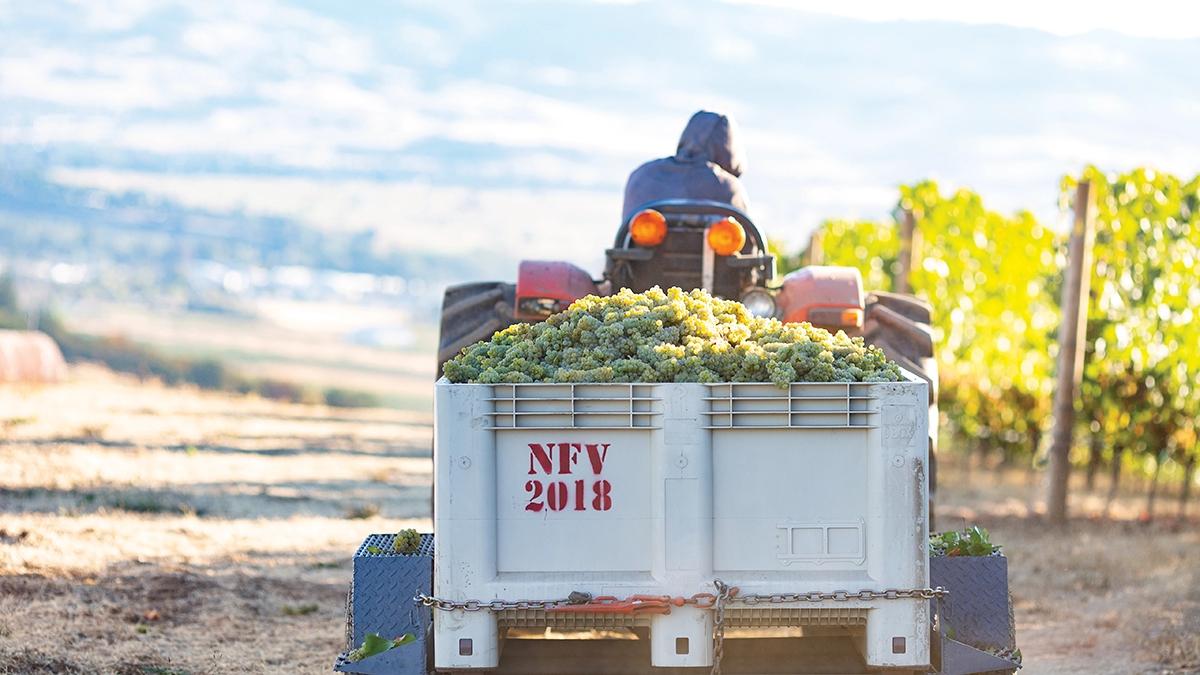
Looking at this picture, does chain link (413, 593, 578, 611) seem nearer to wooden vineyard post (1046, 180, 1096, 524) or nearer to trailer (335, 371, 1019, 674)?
trailer (335, 371, 1019, 674)

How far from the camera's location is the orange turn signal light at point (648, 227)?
667 centimetres

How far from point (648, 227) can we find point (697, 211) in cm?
56

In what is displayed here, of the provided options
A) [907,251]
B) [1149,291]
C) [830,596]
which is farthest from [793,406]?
[907,251]

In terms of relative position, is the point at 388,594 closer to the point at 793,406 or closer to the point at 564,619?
the point at 564,619

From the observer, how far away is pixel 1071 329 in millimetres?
12117

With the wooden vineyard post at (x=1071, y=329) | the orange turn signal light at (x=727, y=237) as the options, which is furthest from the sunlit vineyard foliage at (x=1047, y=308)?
the orange turn signal light at (x=727, y=237)

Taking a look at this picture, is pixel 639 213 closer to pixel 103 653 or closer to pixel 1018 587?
pixel 103 653

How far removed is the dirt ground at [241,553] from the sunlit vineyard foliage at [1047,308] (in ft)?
3.24

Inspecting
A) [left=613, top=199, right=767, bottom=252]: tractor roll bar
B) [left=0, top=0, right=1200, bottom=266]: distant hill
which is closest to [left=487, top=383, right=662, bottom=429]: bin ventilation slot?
[left=613, top=199, right=767, bottom=252]: tractor roll bar

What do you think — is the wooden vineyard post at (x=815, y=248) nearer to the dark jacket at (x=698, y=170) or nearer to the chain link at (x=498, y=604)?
the dark jacket at (x=698, y=170)

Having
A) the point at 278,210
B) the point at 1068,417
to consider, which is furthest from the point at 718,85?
the point at 1068,417

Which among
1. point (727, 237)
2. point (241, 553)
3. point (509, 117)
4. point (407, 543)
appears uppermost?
point (509, 117)

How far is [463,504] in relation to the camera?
4582 millimetres

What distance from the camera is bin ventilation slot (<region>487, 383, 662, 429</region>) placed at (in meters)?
4.61
